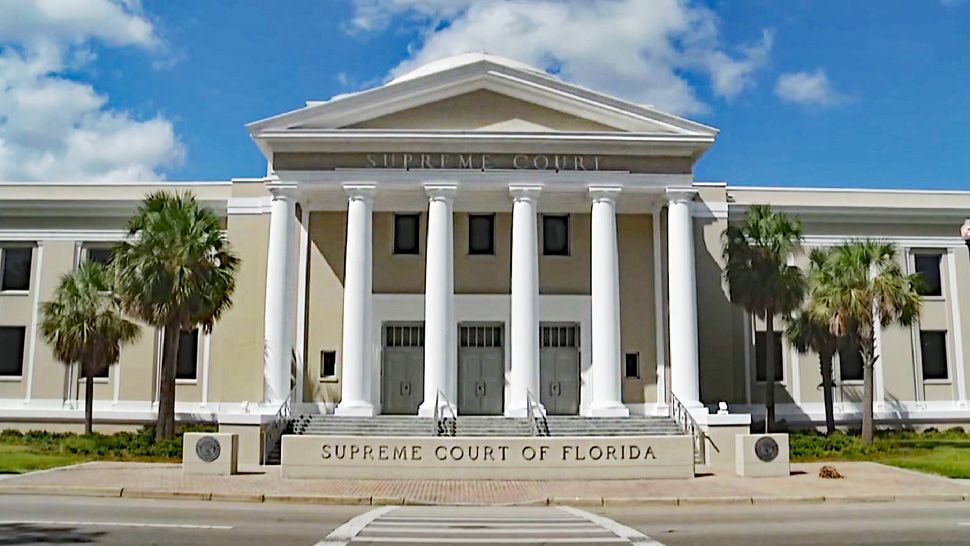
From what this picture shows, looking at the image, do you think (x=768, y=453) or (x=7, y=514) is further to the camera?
(x=768, y=453)

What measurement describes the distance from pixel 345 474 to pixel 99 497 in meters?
5.27

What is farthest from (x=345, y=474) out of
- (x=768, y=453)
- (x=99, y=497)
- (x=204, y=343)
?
(x=204, y=343)

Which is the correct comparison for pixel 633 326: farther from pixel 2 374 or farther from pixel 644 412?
pixel 2 374

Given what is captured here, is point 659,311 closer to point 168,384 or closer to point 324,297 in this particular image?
point 324,297

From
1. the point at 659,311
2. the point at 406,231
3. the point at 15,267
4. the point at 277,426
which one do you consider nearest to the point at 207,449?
the point at 277,426

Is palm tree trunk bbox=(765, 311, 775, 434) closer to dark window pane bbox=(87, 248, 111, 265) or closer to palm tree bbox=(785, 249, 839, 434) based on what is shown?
palm tree bbox=(785, 249, 839, 434)

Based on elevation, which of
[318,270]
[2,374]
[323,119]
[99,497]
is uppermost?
[323,119]

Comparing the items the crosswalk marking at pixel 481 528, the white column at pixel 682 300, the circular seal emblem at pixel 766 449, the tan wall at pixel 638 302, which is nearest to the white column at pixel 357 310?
the tan wall at pixel 638 302

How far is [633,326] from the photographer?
32.5 m

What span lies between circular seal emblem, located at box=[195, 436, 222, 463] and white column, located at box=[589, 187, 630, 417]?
1219 cm

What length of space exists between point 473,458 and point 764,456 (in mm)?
7158

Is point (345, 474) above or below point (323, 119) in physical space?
below

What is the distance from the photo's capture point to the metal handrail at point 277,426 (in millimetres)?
25405

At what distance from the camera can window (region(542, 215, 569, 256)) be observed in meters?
33.2
